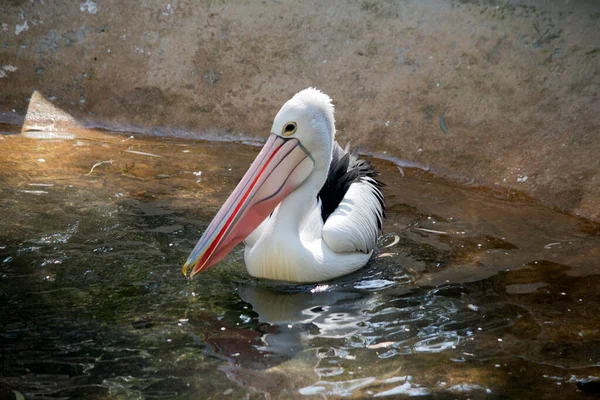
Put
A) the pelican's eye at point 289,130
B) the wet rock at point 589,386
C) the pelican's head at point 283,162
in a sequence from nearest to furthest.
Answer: the wet rock at point 589,386 → the pelican's head at point 283,162 → the pelican's eye at point 289,130

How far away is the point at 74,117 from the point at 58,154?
3.33ft

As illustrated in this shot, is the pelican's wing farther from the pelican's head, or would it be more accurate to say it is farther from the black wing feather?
the pelican's head

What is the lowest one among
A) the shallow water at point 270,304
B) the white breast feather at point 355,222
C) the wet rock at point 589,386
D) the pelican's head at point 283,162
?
the shallow water at point 270,304

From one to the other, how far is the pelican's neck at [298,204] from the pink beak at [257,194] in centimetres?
4

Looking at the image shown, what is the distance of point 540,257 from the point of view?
4.31 m

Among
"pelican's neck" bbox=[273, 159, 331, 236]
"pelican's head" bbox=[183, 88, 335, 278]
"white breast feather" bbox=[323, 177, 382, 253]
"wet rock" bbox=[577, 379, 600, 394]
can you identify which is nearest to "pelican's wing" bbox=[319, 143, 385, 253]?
"white breast feather" bbox=[323, 177, 382, 253]

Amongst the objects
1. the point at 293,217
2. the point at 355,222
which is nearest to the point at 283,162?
the point at 293,217

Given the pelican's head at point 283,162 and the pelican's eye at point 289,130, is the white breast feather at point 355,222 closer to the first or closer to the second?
the pelican's head at point 283,162

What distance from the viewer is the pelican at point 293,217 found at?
3.81 m

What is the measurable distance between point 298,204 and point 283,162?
23cm

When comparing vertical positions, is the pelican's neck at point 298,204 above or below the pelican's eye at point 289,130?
below

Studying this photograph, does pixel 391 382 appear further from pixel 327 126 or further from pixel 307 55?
pixel 307 55

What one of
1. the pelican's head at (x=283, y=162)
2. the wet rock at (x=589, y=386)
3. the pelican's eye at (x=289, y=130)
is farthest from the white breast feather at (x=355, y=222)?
the wet rock at (x=589, y=386)

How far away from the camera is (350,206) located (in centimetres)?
427
